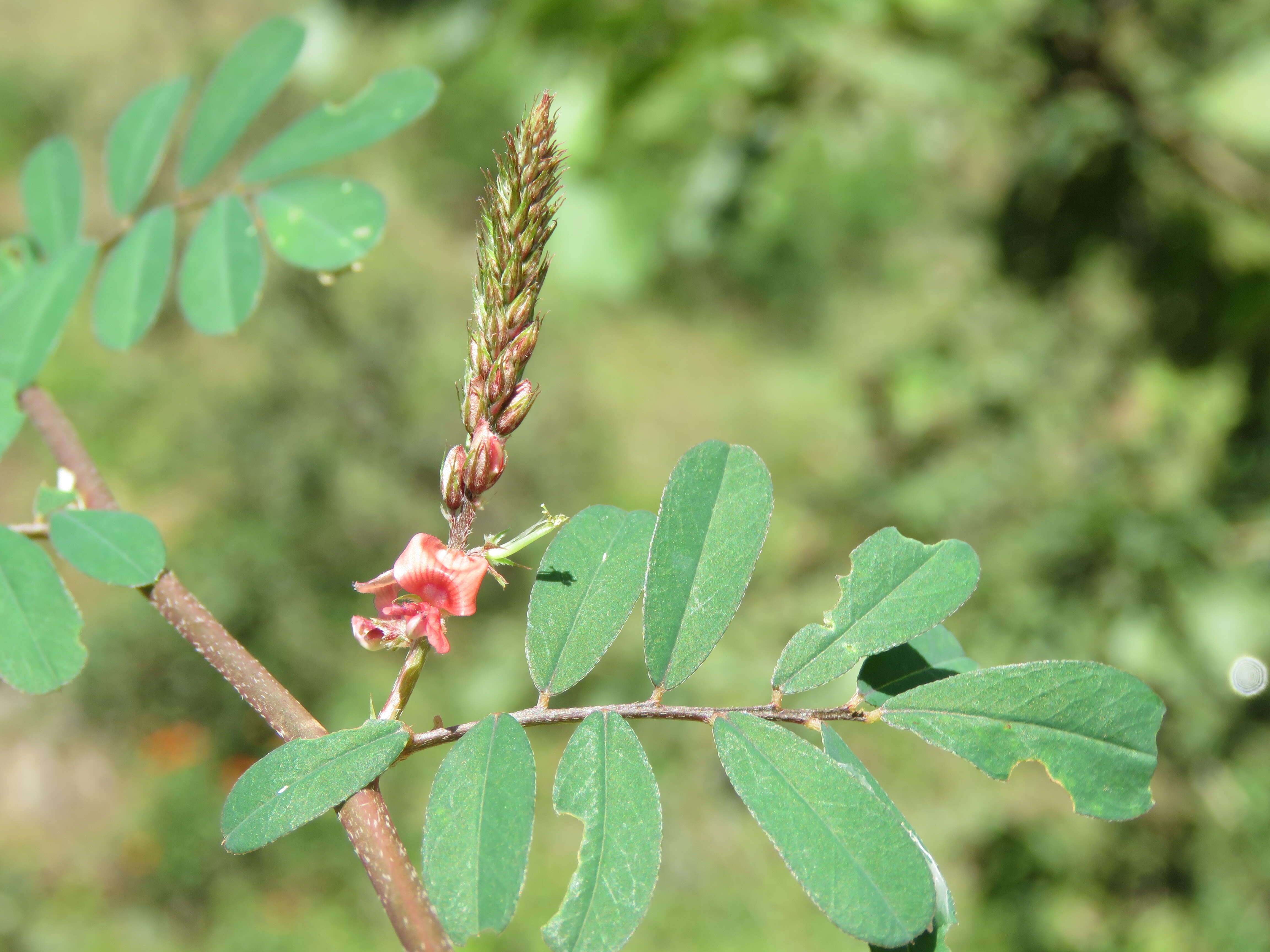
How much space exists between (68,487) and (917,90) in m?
1.49

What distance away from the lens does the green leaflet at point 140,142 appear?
937mm

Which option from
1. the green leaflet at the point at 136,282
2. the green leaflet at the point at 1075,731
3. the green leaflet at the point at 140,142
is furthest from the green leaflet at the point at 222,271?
the green leaflet at the point at 1075,731

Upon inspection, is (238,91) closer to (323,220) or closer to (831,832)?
(323,220)

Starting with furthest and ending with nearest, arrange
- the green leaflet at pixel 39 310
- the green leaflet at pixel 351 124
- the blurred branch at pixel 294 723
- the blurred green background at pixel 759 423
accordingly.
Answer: the blurred green background at pixel 759 423
the green leaflet at pixel 351 124
the green leaflet at pixel 39 310
the blurred branch at pixel 294 723

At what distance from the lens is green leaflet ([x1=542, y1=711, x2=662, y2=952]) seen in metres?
0.46

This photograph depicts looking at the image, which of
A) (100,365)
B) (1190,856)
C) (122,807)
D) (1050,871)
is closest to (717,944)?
(1050,871)

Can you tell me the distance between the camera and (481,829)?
0.46 m

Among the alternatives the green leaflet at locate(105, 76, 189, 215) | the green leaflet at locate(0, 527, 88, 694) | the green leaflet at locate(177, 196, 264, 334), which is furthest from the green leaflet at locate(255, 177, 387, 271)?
the green leaflet at locate(0, 527, 88, 694)

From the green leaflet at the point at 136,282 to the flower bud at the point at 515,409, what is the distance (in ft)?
1.63

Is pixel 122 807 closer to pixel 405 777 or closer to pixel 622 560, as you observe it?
pixel 405 777

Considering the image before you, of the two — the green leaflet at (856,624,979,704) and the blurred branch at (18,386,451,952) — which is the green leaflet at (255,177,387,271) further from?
the green leaflet at (856,624,979,704)

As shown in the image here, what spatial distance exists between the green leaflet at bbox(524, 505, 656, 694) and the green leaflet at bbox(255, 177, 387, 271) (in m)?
0.35

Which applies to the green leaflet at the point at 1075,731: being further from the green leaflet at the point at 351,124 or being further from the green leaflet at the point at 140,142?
the green leaflet at the point at 140,142

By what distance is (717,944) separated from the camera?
147 inches
